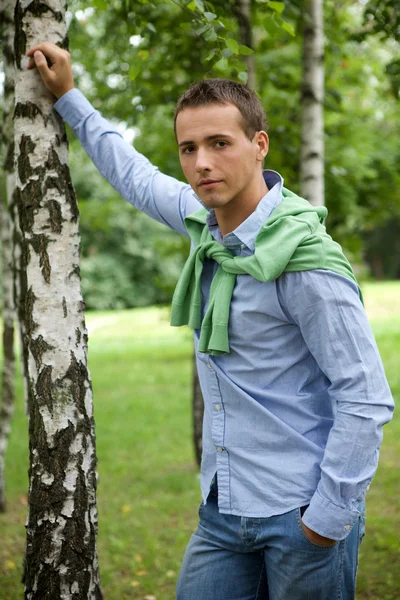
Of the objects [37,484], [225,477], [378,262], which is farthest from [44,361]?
[378,262]

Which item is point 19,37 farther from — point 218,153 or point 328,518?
point 328,518

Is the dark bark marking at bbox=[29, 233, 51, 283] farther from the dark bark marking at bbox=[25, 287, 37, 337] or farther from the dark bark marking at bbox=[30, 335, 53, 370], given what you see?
the dark bark marking at bbox=[30, 335, 53, 370]

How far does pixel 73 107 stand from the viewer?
9.43 ft

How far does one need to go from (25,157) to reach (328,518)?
1.78 m

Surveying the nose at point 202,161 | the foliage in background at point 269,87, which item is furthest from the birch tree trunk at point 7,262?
the nose at point 202,161

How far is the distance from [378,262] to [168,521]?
140ft

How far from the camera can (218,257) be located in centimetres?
234

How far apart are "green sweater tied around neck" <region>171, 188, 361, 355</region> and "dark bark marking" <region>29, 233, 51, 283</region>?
0.59 m

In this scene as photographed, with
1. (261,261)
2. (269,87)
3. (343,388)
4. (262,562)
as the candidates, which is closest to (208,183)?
(261,261)

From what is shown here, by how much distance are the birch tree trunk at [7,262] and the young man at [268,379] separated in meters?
2.57

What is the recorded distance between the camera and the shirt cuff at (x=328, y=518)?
6.84 ft

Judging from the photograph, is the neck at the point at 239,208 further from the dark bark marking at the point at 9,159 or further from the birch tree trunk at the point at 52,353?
the dark bark marking at the point at 9,159

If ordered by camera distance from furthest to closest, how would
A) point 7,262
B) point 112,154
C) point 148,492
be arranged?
point 148,492 → point 7,262 → point 112,154

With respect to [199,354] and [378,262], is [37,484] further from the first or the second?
[378,262]
